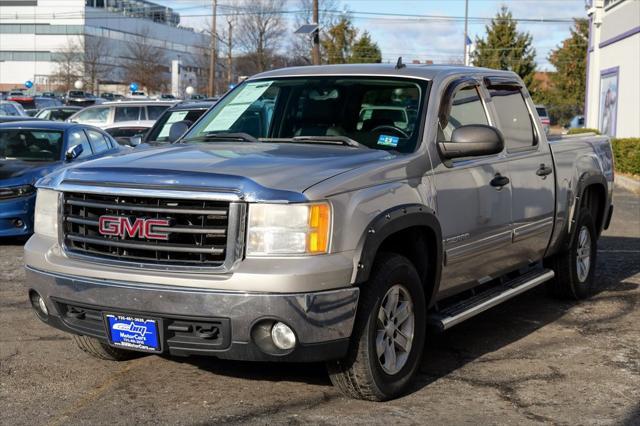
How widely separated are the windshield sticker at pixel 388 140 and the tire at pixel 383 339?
2.78 ft

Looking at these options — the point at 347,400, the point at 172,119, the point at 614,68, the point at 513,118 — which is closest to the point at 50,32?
the point at 614,68

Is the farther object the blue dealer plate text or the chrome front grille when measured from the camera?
the blue dealer plate text

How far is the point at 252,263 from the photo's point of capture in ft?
14.8

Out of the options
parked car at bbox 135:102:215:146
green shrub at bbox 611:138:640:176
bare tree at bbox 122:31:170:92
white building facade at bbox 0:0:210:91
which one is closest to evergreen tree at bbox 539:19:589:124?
bare tree at bbox 122:31:170:92

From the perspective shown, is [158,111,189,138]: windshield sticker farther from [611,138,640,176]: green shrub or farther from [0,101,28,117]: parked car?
[0,101,28,117]: parked car

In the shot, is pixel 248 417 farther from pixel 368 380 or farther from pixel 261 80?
pixel 261 80

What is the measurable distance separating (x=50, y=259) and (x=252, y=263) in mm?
1325

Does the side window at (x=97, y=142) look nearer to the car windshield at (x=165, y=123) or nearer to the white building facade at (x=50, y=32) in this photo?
the car windshield at (x=165, y=123)

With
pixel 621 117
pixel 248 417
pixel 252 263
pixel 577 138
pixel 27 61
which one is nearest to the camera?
pixel 252 263

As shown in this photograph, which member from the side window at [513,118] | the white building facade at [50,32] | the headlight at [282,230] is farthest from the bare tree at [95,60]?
the headlight at [282,230]

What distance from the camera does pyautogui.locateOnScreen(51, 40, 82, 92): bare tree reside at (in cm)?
8650

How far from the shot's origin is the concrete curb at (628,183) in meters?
19.0

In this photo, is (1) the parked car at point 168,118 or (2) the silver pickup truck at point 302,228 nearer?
(2) the silver pickup truck at point 302,228

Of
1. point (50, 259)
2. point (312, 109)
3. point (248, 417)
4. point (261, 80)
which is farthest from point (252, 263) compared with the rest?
point (261, 80)
